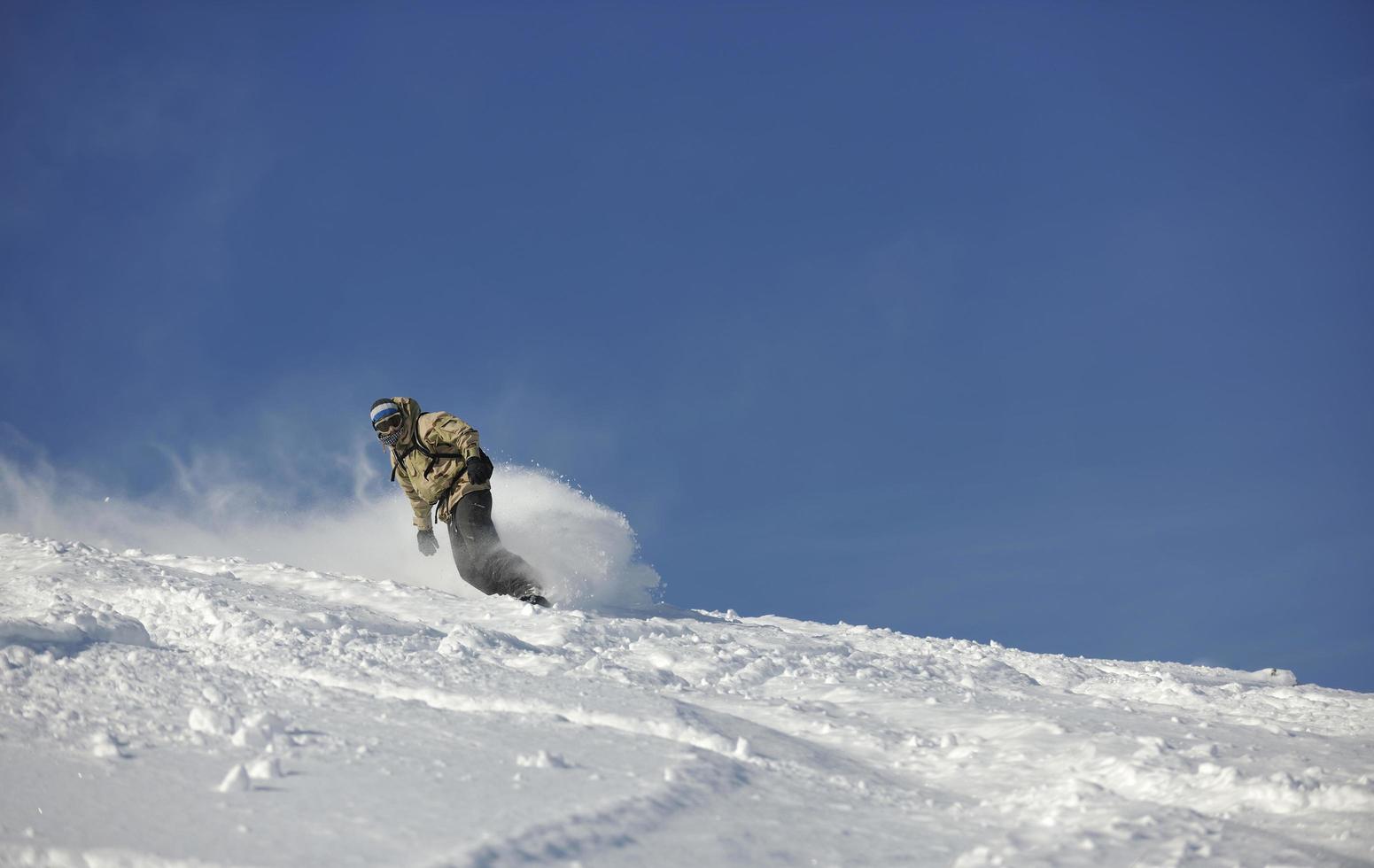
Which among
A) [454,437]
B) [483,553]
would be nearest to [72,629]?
[483,553]

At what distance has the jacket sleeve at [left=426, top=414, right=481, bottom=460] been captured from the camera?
917 cm

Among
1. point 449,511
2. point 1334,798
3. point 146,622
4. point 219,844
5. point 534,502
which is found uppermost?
point 534,502

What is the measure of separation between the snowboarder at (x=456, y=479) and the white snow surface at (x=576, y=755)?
2.36 meters

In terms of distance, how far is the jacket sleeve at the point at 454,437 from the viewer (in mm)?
9172

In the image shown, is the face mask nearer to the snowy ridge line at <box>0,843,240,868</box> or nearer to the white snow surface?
the white snow surface

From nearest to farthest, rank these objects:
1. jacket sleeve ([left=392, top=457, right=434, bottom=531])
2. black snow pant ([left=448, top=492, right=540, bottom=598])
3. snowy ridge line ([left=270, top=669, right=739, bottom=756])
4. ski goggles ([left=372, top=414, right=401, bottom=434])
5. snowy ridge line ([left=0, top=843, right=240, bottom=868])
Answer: snowy ridge line ([left=0, top=843, right=240, bottom=868]) → snowy ridge line ([left=270, top=669, right=739, bottom=756]) → black snow pant ([left=448, top=492, right=540, bottom=598]) → ski goggles ([left=372, top=414, right=401, bottom=434]) → jacket sleeve ([left=392, top=457, right=434, bottom=531])

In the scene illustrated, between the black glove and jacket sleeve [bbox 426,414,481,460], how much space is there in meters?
0.05

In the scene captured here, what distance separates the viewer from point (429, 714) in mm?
4359

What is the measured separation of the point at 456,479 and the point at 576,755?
5853 millimetres

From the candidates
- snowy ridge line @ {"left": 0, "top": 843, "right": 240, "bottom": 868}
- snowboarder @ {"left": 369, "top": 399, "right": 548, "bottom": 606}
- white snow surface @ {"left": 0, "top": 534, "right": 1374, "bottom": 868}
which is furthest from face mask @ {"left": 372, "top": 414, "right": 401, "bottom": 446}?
snowy ridge line @ {"left": 0, "top": 843, "right": 240, "bottom": 868}

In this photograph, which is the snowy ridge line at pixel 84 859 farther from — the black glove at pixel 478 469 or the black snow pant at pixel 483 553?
the black glove at pixel 478 469

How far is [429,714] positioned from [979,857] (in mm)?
2447

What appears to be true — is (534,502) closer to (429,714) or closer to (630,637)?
(630,637)

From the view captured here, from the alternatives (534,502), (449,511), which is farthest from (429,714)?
(534,502)
